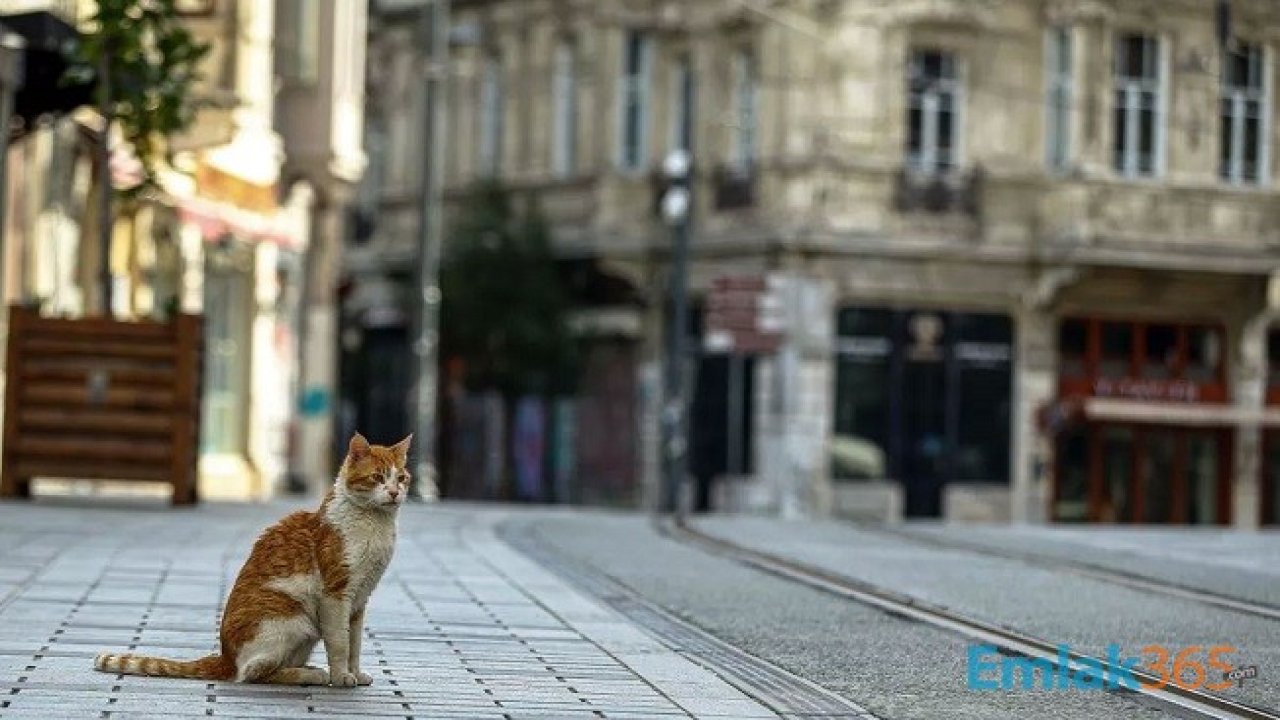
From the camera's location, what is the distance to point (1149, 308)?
51656 millimetres

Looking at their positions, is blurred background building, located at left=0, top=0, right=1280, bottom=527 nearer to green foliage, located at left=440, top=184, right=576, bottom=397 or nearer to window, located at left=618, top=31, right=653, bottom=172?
window, located at left=618, top=31, right=653, bottom=172

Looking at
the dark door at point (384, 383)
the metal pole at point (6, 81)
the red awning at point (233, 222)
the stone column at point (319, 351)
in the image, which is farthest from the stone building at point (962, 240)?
the metal pole at point (6, 81)

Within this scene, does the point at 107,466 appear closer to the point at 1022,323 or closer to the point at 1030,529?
the point at 1030,529

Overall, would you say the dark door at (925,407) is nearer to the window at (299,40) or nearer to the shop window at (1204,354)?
the shop window at (1204,354)

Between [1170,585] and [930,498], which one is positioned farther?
[930,498]

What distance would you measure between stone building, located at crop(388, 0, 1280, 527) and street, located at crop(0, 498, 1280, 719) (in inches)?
822

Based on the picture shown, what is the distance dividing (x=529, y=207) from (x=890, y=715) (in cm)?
4189

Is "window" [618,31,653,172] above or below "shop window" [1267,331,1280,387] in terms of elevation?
above

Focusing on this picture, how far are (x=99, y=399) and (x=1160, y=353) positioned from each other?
27050 mm

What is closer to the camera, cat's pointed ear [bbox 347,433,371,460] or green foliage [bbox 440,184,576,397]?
cat's pointed ear [bbox 347,433,371,460]

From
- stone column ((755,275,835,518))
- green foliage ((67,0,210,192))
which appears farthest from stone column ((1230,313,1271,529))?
green foliage ((67,0,210,192))

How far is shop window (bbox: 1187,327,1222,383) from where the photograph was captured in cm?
5253

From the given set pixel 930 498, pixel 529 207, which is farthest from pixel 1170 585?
pixel 529 207

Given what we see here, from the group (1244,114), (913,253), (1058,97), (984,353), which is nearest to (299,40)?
(913,253)
